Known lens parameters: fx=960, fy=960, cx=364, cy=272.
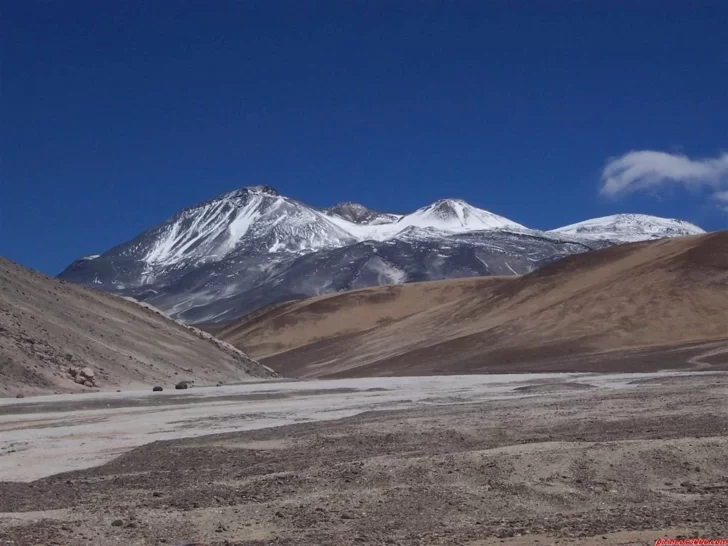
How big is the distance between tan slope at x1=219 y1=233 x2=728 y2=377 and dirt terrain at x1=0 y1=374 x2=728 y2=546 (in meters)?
35.7

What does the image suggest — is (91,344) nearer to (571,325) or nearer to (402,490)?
(402,490)

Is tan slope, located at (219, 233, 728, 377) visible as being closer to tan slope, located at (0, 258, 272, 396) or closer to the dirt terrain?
tan slope, located at (0, 258, 272, 396)

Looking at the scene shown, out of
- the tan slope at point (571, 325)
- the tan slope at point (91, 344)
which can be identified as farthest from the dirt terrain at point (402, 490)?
the tan slope at point (571, 325)

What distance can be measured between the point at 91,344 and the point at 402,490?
3503 centimetres

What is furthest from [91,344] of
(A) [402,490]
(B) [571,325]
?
(B) [571,325]

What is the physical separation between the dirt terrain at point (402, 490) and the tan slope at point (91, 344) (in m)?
21.2

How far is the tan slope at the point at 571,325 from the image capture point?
207 ft

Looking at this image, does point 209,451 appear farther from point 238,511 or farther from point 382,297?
point 382,297

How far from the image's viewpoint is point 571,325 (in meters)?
70.8

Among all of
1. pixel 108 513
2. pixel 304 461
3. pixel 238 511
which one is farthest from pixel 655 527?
pixel 304 461

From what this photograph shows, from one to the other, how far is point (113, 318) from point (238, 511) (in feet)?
141

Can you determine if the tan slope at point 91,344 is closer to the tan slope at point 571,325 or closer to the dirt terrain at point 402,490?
the tan slope at point 571,325

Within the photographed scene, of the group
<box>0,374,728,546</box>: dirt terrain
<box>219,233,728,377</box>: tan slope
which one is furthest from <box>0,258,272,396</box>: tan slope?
<box>0,374,728,546</box>: dirt terrain

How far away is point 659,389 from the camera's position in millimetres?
30750
